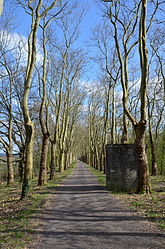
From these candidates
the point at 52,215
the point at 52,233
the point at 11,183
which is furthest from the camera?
the point at 11,183

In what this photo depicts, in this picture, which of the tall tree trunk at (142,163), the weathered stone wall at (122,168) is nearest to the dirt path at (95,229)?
the tall tree trunk at (142,163)

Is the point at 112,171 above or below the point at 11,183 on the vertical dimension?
above

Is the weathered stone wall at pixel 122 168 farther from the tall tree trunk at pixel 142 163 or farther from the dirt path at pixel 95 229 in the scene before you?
the dirt path at pixel 95 229

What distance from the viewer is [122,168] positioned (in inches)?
494

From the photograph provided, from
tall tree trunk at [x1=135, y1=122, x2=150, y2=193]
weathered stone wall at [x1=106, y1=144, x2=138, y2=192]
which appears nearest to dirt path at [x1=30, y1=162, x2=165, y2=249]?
tall tree trunk at [x1=135, y1=122, x2=150, y2=193]

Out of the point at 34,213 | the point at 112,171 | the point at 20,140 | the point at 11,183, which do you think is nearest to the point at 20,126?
the point at 20,140

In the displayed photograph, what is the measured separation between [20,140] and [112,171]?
53.3ft

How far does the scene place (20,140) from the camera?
87.0 feet

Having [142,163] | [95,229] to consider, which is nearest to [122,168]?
[142,163]

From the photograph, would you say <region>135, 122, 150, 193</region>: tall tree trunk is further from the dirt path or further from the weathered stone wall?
the dirt path

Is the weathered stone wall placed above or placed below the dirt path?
above

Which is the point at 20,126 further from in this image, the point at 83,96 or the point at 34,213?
the point at 34,213

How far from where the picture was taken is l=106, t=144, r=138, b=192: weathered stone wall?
12203 mm

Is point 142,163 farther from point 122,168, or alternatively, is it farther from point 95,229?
point 95,229
